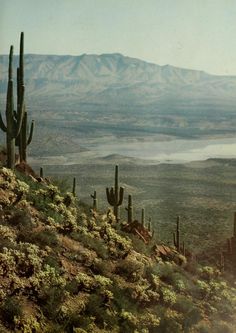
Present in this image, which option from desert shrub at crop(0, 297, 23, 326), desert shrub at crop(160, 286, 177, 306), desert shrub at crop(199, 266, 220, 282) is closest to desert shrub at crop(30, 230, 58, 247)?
desert shrub at crop(0, 297, 23, 326)

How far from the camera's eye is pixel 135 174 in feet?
332

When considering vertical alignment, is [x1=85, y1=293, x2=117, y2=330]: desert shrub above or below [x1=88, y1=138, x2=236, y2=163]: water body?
above

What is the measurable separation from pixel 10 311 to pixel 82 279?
2278 millimetres

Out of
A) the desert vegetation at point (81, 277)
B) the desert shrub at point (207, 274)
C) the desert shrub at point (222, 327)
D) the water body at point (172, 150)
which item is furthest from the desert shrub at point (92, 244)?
the water body at point (172, 150)

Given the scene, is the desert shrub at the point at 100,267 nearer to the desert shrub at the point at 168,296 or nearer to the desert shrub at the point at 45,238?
the desert shrub at the point at 45,238

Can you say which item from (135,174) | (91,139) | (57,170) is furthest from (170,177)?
(91,139)

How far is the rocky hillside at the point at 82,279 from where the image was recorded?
9.51m

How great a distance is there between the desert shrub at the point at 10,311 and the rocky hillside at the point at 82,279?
0.7 inches

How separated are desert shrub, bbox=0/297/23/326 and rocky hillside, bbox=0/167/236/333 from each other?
0.02 m

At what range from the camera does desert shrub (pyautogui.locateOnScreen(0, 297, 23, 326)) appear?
8.68 meters

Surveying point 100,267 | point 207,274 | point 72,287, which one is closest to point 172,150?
point 207,274

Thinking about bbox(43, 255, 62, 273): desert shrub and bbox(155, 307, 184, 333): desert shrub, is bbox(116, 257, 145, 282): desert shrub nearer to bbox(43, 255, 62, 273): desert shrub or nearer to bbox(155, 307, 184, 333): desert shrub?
bbox(155, 307, 184, 333): desert shrub

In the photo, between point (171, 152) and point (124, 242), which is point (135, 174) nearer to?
point (171, 152)

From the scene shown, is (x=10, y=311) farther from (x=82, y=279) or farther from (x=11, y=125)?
(x=11, y=125)
